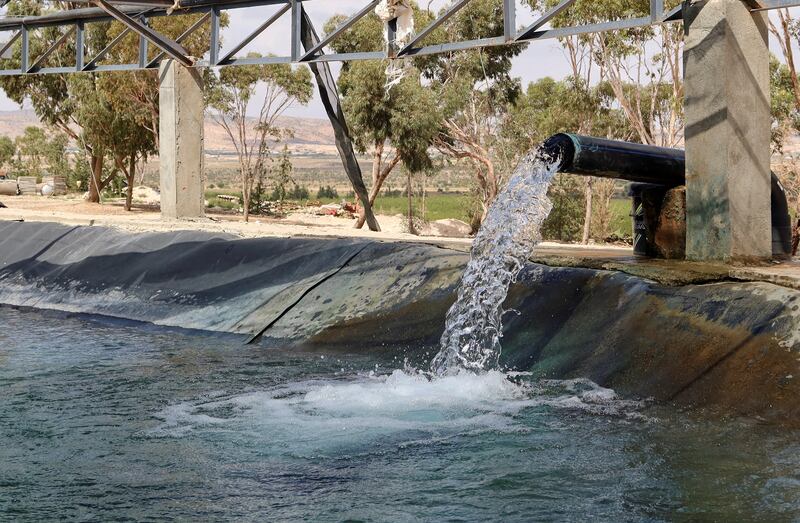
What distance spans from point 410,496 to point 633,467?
4.99ft

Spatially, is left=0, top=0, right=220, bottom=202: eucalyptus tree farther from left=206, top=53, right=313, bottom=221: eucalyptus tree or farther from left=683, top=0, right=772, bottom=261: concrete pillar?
left=683, top=0, right=772, bottom=261: concrete pillar

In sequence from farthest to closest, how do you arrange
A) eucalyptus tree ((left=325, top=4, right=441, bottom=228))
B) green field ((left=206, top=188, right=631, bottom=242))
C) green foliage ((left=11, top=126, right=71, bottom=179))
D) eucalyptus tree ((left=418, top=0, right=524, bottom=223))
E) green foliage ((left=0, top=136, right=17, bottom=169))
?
green foliage ((left=0, top=136, right=17, bottom=169))
green foliage ((left=11, top=126, right=71, bottom=179))
green field ((left=206, top=188, right=631, bottom=242))
eucalyptus tree ((left=418, top=0, right=524, bottom=223))
eucalyptus tree ((left=325, top=4, right=441, bottom=228))

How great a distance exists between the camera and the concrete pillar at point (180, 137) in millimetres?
19766

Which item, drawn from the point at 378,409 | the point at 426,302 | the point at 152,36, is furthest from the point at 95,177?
the point at 378,409

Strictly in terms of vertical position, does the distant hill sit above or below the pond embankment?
above

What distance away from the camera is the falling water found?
9867mm

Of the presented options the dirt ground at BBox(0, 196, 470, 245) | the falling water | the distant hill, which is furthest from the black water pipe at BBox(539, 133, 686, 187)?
the distant hill

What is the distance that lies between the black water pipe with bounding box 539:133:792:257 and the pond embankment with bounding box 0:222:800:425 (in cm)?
99

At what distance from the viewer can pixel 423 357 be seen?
407 inches

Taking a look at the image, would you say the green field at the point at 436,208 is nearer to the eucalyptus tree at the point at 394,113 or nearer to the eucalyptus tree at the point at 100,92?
the eucalyptus tree at the point at 394,113

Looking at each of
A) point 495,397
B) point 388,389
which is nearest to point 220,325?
point 388,389

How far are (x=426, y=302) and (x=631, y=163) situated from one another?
2.62 meters

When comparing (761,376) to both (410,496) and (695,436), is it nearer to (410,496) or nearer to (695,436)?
(695,436)

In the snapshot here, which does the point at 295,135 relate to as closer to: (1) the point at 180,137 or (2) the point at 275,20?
(1) the point at 180,137
